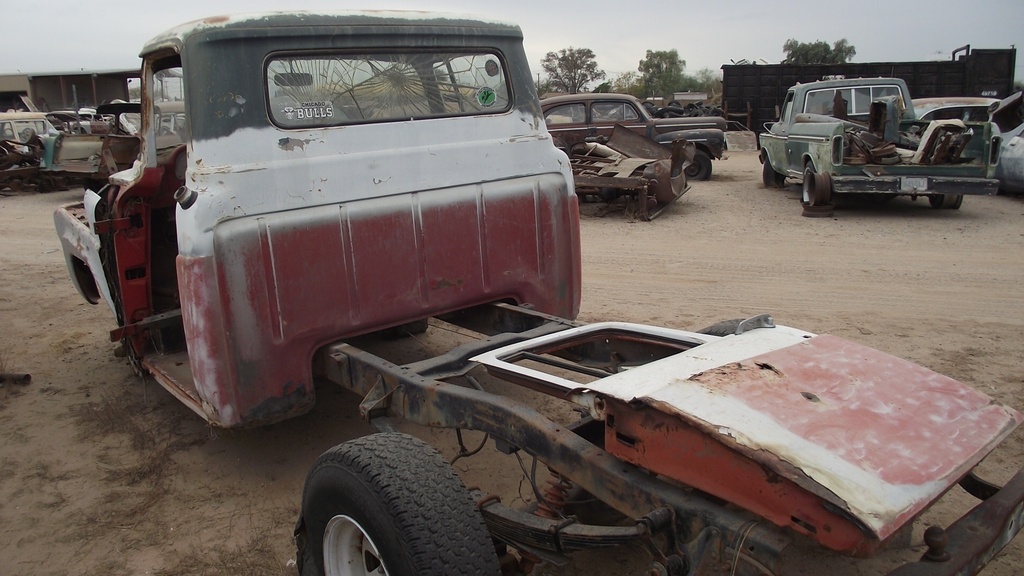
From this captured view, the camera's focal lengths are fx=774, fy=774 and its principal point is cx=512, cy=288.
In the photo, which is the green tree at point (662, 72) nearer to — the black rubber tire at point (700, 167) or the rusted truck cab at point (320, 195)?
the black rubber tire at point (700, 167)

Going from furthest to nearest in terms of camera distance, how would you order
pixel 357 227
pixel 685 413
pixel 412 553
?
1. pixel 357 227
2. pixel 412 553
3. pixel 685 413

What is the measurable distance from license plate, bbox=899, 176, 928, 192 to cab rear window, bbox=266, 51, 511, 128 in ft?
23.2

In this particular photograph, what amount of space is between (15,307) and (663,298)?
562cm

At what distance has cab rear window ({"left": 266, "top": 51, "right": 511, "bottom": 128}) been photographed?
335 centimetres

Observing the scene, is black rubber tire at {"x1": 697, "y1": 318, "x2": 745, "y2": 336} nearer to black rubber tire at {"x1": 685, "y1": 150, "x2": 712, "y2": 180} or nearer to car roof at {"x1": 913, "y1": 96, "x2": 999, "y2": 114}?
black rubber tire at {"x1": 685, "y1": 150, "x2": 712, "y2": 180}

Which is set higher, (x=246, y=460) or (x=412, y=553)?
(x=412, y=553)

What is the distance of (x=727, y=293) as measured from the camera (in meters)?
6.38

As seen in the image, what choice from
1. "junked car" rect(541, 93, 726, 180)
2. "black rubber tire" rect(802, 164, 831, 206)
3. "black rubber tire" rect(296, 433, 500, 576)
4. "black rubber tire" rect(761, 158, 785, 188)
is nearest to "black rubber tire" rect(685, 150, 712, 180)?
"junked car" rect(541, 93, 726, 180)

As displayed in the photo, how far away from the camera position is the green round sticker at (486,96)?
3863 mm

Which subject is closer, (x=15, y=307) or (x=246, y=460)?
(x=246, y=460)

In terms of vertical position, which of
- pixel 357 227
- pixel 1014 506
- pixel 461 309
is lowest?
pixel 1014 506

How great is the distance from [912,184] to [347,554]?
8787 millimetres

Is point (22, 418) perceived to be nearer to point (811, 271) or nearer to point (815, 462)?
point (815, 462)

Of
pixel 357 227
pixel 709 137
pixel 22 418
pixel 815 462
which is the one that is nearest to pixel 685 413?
pixel 815 462
